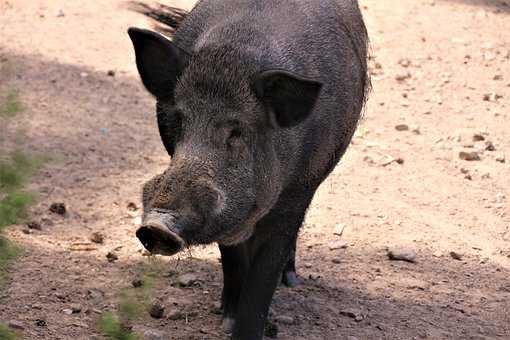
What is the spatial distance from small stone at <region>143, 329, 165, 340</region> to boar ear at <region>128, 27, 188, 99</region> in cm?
106

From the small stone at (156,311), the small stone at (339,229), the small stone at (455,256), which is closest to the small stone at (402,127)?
the small stone at (339,229)

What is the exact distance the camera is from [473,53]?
887cm

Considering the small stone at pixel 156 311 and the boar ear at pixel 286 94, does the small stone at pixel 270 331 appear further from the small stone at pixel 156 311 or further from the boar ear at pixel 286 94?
the boar ear at pixel 286 94

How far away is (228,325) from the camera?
14.5 feet

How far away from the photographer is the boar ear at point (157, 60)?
365cm

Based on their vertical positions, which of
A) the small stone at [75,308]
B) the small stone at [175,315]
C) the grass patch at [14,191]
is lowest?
the small stone at [75,308]

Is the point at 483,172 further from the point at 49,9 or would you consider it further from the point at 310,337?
the point at 49,9

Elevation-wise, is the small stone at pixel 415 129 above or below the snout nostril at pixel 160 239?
below

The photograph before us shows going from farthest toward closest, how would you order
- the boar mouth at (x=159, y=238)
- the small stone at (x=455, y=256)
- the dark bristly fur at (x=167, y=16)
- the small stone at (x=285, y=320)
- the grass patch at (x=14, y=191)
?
the small stone at (x=455, y=256)
the dark bristly fur at (x=167, y=16)
the small stone at (x=285, y=320)
the boar mouth at (x=159, y=238)
the grass patch at (x=14, y=191)

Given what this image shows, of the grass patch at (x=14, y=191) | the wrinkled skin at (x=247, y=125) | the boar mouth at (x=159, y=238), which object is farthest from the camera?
the wrinkled skin at (x=247, y=125)

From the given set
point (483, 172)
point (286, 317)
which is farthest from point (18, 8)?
point (286, 317)

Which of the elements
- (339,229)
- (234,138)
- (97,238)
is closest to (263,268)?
(234,138)

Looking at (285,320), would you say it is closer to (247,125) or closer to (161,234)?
(247,125)

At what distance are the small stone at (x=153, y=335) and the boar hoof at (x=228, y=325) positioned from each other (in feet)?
1.05
